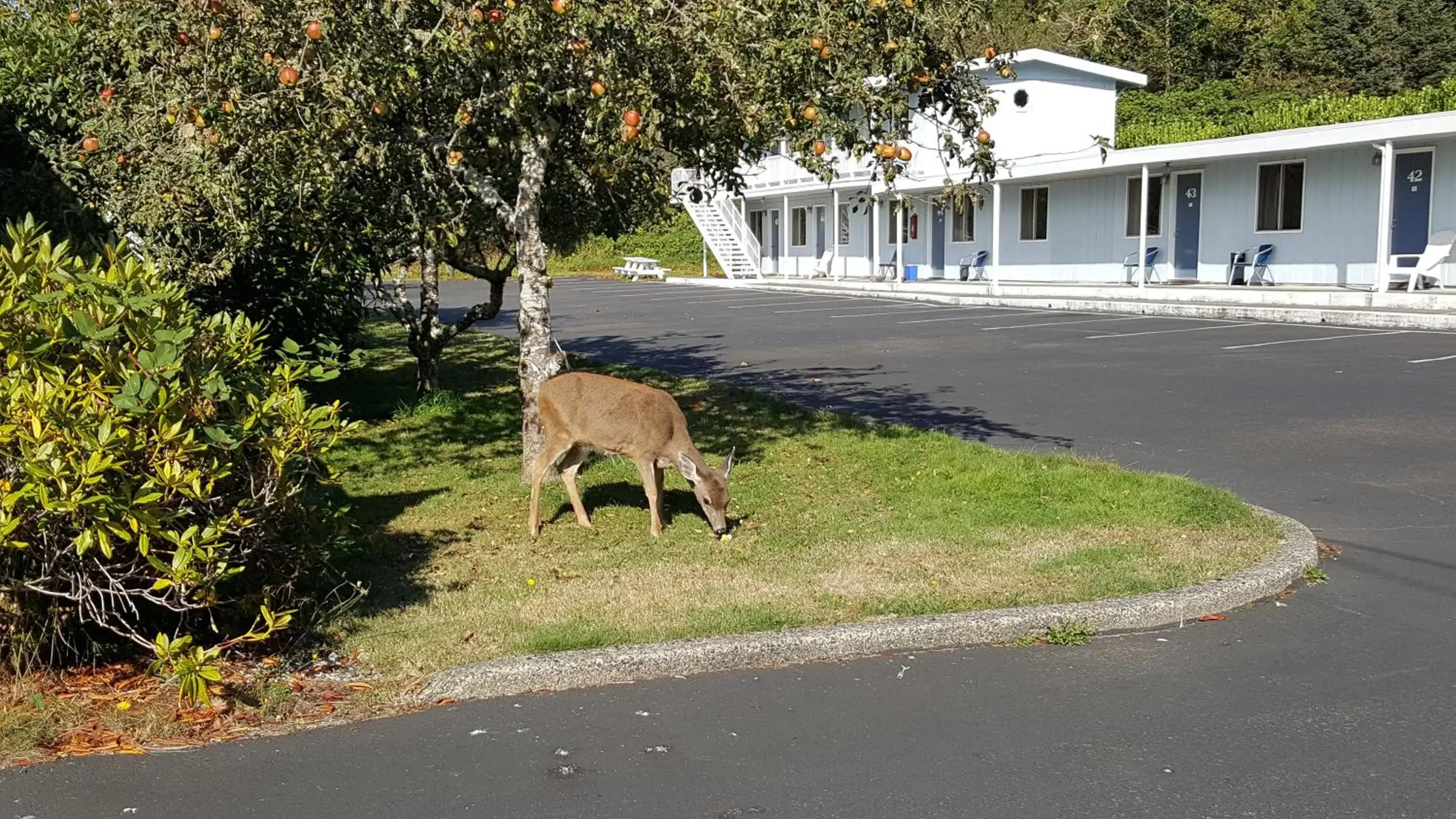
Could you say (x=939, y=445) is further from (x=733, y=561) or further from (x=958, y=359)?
(x=958, y=359)

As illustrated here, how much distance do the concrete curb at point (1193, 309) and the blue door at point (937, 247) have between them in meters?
2.48

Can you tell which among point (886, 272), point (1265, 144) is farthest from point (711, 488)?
point (886, 272)

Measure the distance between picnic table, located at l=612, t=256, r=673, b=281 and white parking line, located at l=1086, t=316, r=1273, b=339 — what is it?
2881cm

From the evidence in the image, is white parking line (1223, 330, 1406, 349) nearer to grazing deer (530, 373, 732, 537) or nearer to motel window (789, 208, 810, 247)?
grazing deer (530, 373, 732, 537)

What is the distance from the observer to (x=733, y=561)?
7688 millimetres

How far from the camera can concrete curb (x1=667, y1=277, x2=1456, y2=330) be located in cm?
2192

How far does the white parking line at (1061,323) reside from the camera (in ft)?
79.0

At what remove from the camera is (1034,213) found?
35.2 m

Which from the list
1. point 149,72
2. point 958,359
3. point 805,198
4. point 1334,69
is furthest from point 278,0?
point 1334,69

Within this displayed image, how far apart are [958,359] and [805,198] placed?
89.1 feet

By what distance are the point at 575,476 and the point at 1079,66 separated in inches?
1156

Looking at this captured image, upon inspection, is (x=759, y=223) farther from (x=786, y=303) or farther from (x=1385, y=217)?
A: (x=1385, y=217)

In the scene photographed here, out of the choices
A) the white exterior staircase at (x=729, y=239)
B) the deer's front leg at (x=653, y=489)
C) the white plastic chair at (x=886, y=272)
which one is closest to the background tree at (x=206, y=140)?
the deer's front leg at (x=653, y=489)

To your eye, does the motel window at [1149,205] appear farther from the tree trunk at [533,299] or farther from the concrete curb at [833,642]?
the concrete curb at [833,642]
